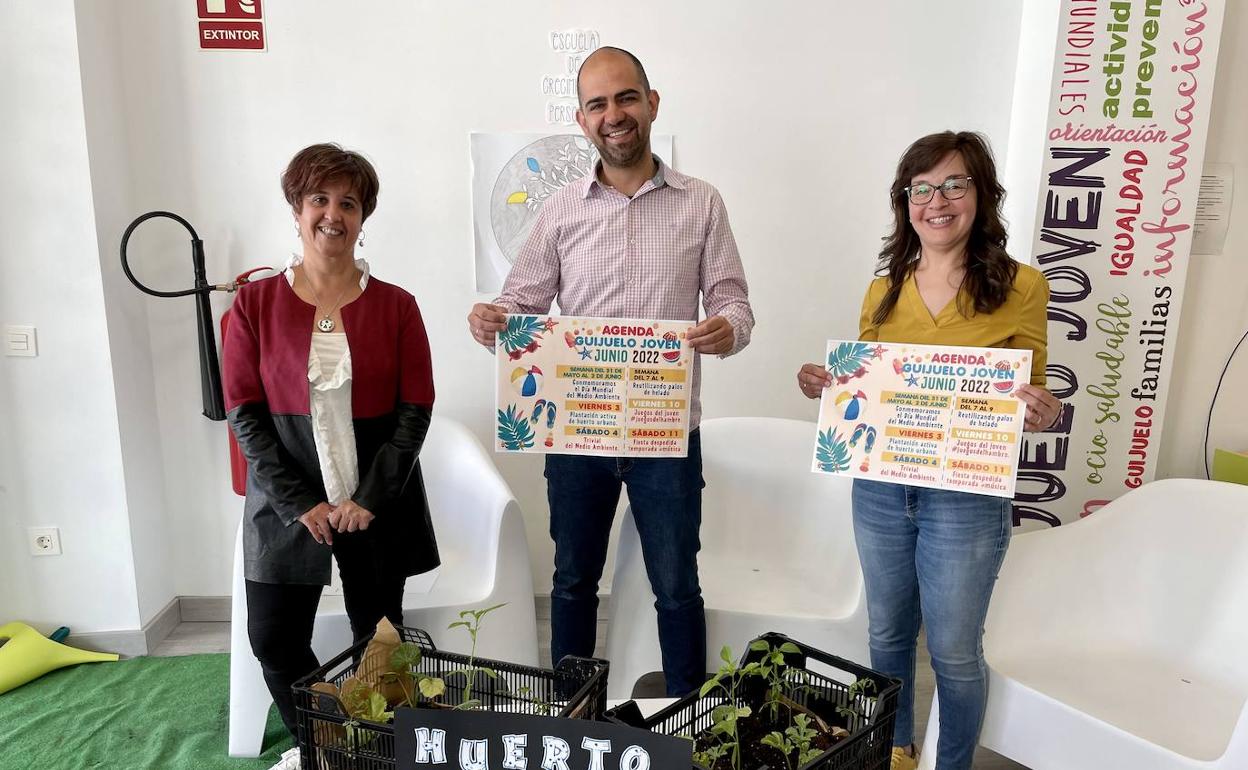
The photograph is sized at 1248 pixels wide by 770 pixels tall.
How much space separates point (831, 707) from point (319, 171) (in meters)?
1.42

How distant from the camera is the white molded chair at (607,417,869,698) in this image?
2.16 m

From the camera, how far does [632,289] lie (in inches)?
74.0

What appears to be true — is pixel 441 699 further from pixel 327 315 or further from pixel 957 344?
pixel 957 344

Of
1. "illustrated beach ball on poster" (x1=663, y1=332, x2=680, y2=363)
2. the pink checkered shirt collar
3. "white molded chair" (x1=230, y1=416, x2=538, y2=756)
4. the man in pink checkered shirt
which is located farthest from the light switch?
"illustrated beach ball on poster" (x1=663, y1=332, x2=680, y2=363)

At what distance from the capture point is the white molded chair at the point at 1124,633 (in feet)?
5.86

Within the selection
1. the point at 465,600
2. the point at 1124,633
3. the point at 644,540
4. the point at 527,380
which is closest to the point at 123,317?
the point at 465,600

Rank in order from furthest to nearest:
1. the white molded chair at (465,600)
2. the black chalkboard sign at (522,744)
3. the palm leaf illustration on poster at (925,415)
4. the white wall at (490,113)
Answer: the white wall at (490,113), the white molded chair at (465,600), the palm leaf illustration on poster at (925,415), the black chalkboard sign at (522,744)

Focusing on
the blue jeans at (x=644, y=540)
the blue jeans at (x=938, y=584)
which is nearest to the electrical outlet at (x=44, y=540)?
the blue jeans at (x=644, y=540)

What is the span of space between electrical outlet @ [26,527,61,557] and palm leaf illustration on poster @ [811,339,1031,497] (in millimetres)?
2589

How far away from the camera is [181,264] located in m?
2.76

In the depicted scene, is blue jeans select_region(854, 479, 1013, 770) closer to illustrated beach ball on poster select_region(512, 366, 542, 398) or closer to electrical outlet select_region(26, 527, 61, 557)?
illustrated beach ball on poster select_region(512, 366, 542, 398)

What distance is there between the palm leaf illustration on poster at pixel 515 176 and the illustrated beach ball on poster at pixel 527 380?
108 centimetres

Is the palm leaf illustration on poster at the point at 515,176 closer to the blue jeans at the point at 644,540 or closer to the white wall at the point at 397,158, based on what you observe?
the white wall at the point at 397,158

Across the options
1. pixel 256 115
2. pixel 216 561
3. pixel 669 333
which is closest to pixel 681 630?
pixel 669 333
